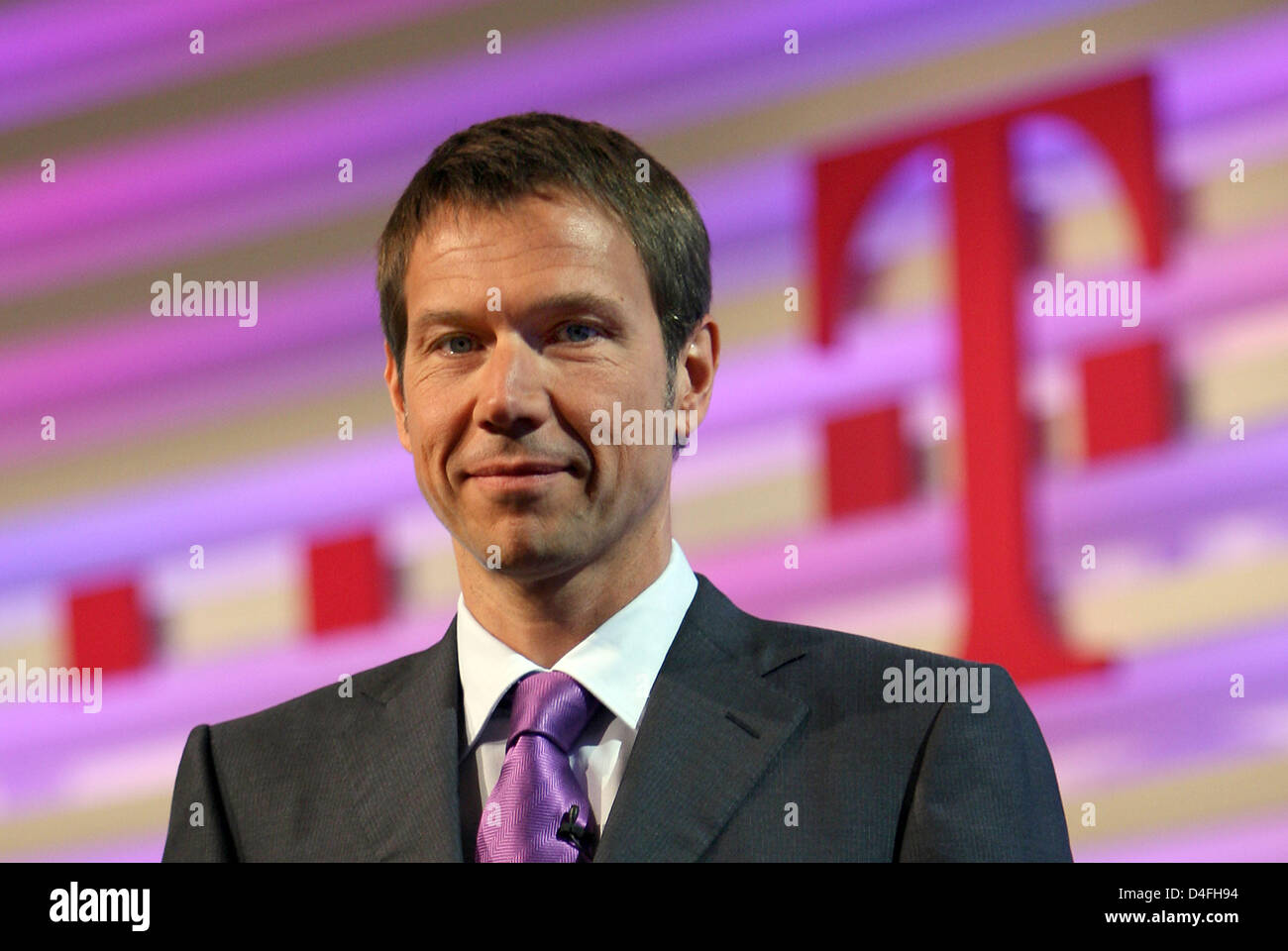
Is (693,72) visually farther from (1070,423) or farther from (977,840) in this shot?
(977,840)

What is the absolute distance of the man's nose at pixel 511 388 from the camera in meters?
2.03

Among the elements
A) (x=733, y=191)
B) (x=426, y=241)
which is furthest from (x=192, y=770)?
(x=733, y=191)

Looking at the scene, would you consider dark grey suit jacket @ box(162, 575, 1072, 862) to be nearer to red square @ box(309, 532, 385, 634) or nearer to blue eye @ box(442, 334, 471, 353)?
blue eye @ box(442, 334, 471, 353)

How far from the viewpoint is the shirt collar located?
2104 millimetres

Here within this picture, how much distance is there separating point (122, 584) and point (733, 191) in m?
1.58

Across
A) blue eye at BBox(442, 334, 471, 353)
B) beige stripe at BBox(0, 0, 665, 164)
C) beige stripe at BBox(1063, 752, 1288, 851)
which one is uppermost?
beige stripe at BBox(0, 0, 665, 164)

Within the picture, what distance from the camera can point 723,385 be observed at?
3.32 metres

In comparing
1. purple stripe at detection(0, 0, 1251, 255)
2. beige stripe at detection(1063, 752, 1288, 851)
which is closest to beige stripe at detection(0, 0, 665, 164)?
purple stripe at detection(0, 0, 1251, 255)

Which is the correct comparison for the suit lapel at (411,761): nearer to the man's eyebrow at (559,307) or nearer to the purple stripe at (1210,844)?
the man's eyebrow at (559,307)

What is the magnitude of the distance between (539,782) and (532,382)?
51cm

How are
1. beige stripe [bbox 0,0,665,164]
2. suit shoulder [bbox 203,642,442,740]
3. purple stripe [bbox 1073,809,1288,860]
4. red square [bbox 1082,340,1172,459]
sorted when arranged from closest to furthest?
suit shoulder [bbox 203,642,442,740]
purple stripe [bbox 1073,809,1288,860]
red square [bbox 1082,340,1172,459]
beige stripe [bbox 0,0,665,164]
